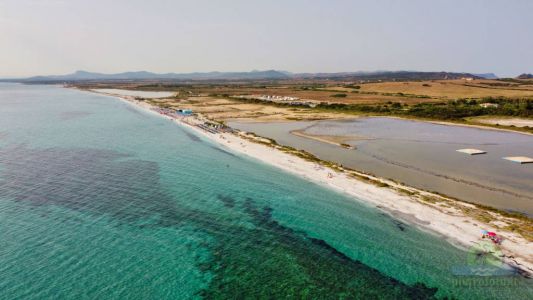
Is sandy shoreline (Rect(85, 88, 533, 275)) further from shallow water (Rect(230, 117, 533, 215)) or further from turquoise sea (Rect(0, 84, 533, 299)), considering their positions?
shallow water (Rect(230, 117, 533, 215))

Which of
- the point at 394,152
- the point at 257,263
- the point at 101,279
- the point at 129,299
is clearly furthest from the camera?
the point at 394,152

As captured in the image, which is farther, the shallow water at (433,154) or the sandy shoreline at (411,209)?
the shallow water at (433,154)

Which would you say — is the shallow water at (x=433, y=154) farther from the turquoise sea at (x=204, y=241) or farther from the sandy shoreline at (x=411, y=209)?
the turquoise sea at (x=204, y=241)

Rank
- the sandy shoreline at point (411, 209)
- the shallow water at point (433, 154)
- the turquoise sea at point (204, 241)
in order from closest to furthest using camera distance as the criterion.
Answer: the turquoise sea at point (204, 241) → the sandy shoreline at point (411, 209) → the shallow water at point (433, 154)

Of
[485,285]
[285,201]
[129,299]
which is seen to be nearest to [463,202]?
[485,285]

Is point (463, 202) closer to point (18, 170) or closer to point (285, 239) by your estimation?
point (285, 239)

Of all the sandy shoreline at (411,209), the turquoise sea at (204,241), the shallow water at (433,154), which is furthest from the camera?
the shallow water at (433,154)

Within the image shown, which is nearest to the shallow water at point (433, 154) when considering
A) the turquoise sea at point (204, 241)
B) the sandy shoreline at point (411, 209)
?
the sandy shoreline at point (411, 209)
